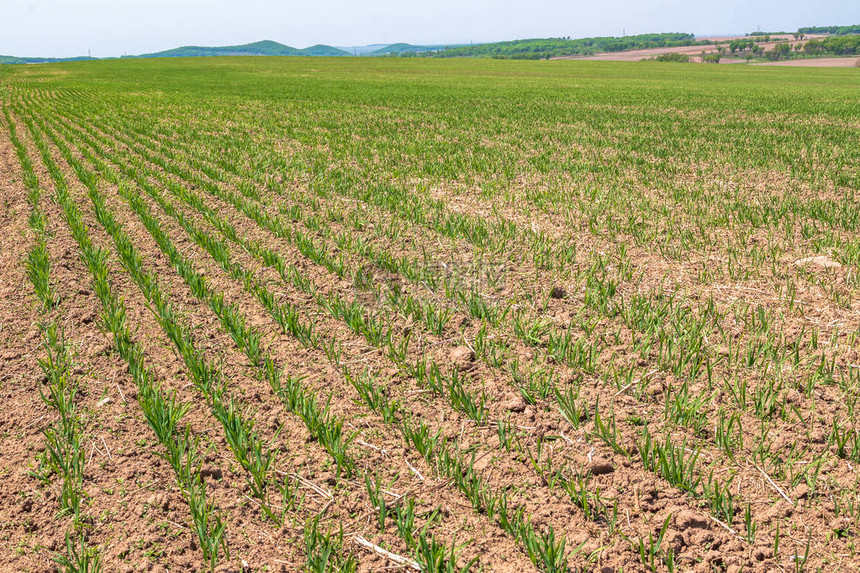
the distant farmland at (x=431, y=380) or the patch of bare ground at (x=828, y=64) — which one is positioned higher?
the patch of bare ground at (x=828, y=64)

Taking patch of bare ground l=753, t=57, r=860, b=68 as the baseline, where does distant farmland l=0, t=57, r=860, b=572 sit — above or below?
below

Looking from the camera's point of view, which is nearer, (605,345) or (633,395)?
(633,395)

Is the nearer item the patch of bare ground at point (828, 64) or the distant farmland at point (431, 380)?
the distant farmland at point (431, 380)

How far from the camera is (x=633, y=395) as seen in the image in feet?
13.0

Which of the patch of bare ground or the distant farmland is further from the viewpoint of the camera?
the patch of bare ground

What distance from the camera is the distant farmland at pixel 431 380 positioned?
113 inches

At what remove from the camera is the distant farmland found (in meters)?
2.87

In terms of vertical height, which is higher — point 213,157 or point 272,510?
point 213,157

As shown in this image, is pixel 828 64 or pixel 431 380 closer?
pixel 431 380

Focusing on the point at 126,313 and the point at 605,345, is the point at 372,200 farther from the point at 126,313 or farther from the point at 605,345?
the point at 605,345

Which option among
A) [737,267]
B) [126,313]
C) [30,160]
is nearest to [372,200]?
[126,313]

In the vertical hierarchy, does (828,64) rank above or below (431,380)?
above

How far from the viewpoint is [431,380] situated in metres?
4.07

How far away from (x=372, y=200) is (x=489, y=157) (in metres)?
5.30
